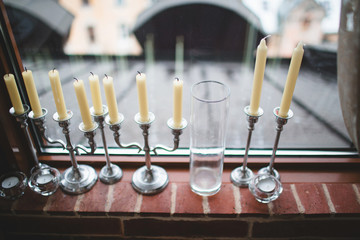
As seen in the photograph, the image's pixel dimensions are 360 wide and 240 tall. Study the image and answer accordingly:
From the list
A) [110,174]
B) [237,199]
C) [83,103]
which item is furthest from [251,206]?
[83,103]

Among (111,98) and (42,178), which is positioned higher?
(111,98)

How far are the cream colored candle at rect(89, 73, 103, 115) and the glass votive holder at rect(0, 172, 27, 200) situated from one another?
353mm

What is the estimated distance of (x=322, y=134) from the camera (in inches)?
46.0

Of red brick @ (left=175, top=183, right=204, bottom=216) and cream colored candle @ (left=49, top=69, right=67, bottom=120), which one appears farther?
red brick @ (left=175, top=183, right=204, bottom=216)

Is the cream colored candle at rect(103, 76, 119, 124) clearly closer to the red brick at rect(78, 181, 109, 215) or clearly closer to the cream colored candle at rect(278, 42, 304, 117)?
the red brick at rect(78, 181, 109, 215)

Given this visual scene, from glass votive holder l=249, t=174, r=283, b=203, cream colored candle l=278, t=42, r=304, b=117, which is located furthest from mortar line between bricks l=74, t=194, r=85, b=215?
cream colored candle l=278, t=42, r=304, b=117

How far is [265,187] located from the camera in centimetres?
80

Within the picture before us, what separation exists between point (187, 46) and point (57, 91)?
0.96 metres

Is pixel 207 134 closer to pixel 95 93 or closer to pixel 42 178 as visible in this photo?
pixel 95 93

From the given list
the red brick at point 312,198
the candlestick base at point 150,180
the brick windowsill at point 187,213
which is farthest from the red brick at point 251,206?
the candlestick base at point 150,180

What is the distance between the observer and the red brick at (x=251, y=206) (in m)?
0.78

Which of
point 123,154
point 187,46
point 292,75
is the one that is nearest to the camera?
point 292,75

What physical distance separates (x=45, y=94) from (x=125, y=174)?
450mm

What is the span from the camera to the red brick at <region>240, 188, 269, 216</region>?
2.56 ft
